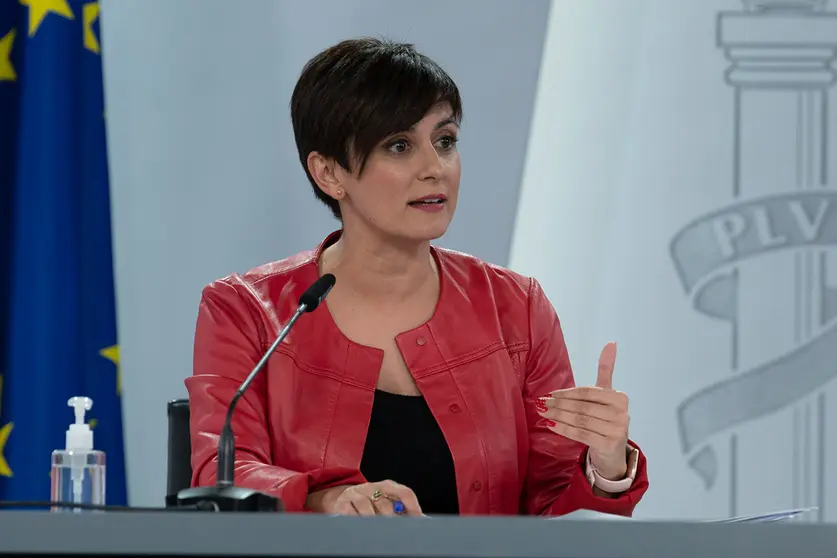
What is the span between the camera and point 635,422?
2.69m

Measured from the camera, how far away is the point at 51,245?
2430 mm

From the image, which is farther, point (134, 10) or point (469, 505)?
point (134, 10)

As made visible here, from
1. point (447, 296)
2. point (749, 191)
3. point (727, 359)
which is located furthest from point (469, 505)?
point (749, 191)

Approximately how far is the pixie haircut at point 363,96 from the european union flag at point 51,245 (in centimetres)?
87

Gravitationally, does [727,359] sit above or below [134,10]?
below

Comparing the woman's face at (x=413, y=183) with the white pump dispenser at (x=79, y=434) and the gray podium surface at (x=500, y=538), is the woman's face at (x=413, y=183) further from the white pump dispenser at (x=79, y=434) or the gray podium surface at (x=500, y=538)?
the gray podium surface at (x=500, y=538)

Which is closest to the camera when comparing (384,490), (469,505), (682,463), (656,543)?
(656,543)

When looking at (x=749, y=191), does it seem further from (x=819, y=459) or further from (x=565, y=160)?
(x=819, y=459)

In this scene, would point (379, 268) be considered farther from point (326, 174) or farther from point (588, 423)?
point (588, 423)

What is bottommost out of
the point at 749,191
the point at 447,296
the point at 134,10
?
the point at 447,296

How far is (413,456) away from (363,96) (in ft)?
1.95

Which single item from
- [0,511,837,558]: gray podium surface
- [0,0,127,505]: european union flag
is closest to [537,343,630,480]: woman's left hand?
[0,511,837,558]: gray podium surface

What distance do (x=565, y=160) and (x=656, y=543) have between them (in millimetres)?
2119

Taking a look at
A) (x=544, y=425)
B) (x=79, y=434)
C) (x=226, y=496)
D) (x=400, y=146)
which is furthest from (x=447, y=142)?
(x=226, y=496)
